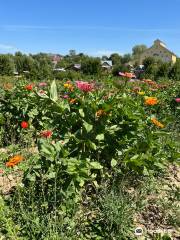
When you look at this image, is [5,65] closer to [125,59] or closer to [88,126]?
[88,126]

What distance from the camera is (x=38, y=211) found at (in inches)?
126

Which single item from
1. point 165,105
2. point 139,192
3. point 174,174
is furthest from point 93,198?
point 165,105

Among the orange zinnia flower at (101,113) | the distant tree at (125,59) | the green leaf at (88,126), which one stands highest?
the orange zinnia flower at (101,113)

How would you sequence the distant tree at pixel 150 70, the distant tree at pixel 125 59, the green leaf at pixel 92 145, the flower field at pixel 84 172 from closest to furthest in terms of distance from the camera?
1. the flower field at pixel 84 172
2. the green leaf at pixel 92 145
3. the distant tree at pixel 150 70
4. the distant tree at pixel 125 59

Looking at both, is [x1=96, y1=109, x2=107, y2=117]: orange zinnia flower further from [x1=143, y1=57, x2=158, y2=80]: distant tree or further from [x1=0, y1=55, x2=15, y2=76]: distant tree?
[x1=0, y1=55, x2=15, y2=76]: distant tree

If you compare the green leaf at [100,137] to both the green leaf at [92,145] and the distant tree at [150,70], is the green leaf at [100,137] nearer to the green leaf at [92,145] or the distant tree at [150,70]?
the green leaf at [92,145]

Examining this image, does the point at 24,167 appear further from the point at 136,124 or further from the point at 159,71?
the point at 159,71

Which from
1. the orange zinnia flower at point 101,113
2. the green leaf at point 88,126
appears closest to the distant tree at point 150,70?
the orange zinnia flower at point 101,113

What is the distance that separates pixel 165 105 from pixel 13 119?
3597 millimetres

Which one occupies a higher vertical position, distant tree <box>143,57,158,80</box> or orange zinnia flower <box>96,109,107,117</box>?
orange zinnia flower <box>96,109,107,117</box>

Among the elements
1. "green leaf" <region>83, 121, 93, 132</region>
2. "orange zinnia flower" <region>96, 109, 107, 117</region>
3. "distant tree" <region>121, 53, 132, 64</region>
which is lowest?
"distant tree" <region>121, 53, 132, 64</region>

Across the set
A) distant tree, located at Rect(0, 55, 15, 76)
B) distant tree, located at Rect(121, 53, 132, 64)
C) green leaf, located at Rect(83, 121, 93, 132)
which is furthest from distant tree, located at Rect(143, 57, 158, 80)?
distant tree, located at Rect(121, 53, 132, 64)

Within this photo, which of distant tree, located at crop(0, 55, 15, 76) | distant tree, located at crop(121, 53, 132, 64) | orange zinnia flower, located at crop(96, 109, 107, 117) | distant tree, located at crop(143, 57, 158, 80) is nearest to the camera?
orange zinnia flower, located at crop(96, 109, 107, 117)

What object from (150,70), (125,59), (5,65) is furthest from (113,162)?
(125,59)
